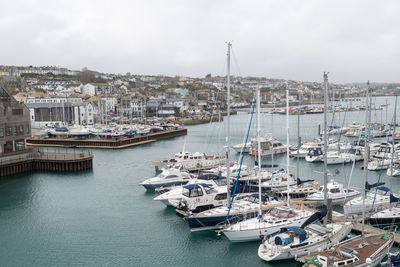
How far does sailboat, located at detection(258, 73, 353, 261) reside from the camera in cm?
1352

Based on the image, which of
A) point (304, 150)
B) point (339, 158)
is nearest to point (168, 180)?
point (339, 158)

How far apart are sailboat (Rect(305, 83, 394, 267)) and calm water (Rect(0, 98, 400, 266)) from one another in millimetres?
1978

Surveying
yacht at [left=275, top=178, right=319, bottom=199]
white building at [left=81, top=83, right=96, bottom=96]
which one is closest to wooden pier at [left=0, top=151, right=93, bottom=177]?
yacht at [left=275, top=178, right=319, bottom=199]

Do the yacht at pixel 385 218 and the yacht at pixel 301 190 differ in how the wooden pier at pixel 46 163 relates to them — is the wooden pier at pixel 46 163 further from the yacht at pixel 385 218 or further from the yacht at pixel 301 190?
the yacht at pixel 385 218

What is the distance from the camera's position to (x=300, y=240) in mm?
13703

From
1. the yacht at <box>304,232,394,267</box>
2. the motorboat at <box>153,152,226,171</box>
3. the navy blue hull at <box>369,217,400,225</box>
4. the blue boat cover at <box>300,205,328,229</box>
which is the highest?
the blue boat cover at <box>300,205,328,229</box>

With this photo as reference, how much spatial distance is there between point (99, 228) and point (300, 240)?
32.6 ft

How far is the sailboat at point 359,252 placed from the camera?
39.1 feet

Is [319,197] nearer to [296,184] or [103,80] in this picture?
[296,184]

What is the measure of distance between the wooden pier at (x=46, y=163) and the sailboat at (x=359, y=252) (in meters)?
25.4

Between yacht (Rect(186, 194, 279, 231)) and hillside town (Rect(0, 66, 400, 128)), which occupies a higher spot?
hillside town (Rect(0, 66, 400, 128))

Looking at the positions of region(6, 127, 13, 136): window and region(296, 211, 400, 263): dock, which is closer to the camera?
region(296, 211, 400, 263): dock

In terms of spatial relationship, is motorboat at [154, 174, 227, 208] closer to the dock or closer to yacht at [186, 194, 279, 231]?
yacht at [186, 194, 279, 231]

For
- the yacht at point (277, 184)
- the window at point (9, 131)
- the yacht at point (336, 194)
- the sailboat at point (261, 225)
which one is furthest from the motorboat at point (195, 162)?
the window at point (9, 131)
